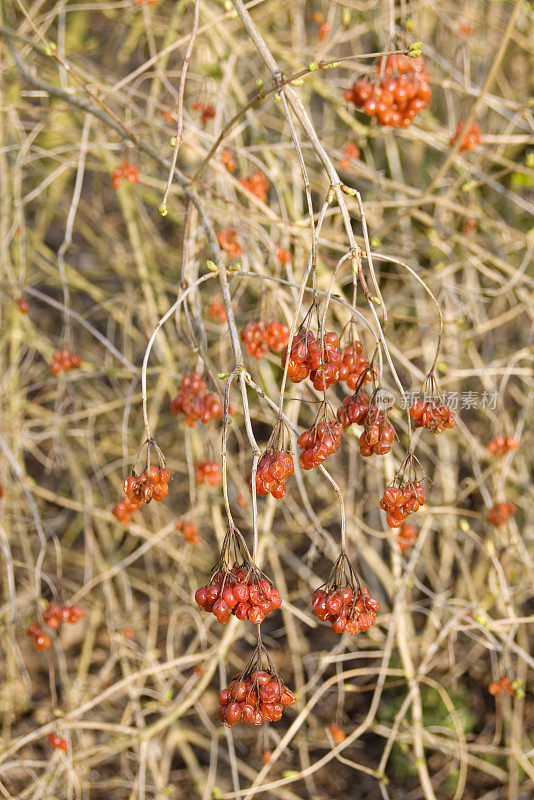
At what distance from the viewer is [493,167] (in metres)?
4.18

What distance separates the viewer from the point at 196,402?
78.4 inches

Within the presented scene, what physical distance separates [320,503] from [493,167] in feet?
7.40

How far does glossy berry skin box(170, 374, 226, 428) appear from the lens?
6.47 ft

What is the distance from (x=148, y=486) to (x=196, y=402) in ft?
1.12

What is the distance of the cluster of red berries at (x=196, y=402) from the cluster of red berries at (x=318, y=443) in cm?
44

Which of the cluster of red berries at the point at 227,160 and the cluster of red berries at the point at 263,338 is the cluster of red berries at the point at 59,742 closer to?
the cluster of red berries at the point at 263,338

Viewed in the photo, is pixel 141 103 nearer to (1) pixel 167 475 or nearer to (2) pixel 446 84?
(2) pixel 446 84

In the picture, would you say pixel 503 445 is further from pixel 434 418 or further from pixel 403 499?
pixel 403 499

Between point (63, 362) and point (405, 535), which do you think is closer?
point (63, 362)

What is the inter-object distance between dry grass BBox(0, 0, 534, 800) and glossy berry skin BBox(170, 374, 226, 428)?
822 millimetres

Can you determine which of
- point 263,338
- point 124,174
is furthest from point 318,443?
point 124,174

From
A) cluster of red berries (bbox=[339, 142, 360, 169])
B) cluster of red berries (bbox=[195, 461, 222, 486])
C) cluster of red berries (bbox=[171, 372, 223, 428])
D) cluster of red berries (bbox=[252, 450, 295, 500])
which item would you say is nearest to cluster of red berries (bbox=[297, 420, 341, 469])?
cluster of red berries (bbox=[252, 450, 295, 500])

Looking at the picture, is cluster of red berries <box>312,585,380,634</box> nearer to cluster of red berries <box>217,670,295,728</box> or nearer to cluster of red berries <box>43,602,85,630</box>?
cluster of red berries <box>217,670,295,728</box>

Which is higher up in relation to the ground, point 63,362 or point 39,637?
point 63,362
